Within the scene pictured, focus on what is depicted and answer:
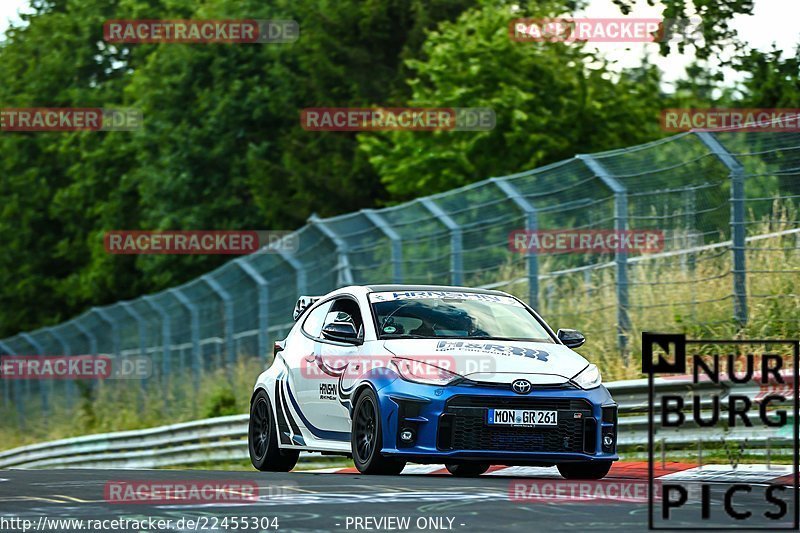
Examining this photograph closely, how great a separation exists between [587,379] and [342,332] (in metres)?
1.87

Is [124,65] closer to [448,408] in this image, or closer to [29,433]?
[29,433]

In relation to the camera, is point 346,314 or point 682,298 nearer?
point 346,314

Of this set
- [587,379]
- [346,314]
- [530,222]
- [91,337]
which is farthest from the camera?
[91,337]

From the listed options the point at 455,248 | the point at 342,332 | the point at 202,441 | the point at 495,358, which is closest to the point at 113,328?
the point at 202,441

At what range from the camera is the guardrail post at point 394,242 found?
20.5 metres

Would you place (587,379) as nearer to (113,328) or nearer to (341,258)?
(341,258)

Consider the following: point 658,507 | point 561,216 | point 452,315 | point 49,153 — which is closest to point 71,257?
point 49,153

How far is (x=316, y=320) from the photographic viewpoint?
14148mm

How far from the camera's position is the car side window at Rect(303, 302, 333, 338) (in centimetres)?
1398

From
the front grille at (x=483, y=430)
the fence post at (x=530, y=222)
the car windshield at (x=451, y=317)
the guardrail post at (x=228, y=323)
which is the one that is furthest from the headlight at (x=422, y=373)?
the guardrail post at (x=228, y=323)

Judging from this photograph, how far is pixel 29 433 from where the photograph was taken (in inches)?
1679

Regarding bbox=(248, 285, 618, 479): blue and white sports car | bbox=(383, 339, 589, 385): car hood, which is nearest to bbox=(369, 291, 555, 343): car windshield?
bbox=(248, 285, 618, 479): blue and white sports car

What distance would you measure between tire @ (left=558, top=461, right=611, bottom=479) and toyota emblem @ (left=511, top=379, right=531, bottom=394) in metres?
0.81

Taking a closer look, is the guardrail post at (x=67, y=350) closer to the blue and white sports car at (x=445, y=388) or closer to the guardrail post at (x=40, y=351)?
the guardrail post at (x=40, y=351)
